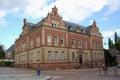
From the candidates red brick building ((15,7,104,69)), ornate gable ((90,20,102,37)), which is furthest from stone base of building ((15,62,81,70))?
ornate gable ((90,20,102,37))

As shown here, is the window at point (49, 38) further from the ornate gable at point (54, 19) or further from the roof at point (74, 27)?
the roof at point (74, 27)

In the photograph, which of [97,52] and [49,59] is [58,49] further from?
[97,52]

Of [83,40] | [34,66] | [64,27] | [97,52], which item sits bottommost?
[34,66]

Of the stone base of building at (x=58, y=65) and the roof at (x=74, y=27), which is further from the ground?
the roof at (x=74, y=27)

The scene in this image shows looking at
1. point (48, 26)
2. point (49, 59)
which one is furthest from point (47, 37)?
point (49, 59)

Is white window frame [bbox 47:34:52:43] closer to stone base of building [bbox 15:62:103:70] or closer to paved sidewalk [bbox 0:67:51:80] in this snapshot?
stone base of building [bbox 15:62:103:70]

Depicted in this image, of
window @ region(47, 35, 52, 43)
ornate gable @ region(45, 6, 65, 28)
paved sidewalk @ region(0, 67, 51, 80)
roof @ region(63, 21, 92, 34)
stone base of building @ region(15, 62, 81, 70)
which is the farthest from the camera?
roof @ region(63, 21, 92, 34)

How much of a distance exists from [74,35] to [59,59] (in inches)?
347

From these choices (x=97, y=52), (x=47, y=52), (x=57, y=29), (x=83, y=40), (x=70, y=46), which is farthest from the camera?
(x=97, y=52)

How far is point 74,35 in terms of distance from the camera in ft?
147

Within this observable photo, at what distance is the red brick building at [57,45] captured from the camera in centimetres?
3794

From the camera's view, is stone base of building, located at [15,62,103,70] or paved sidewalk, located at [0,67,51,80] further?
stone base of building, located at [15,62,103,70]

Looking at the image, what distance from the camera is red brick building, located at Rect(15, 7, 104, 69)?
37.9m

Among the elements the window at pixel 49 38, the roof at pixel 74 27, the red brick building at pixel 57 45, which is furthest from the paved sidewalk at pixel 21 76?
the roof at pixel 74 27
